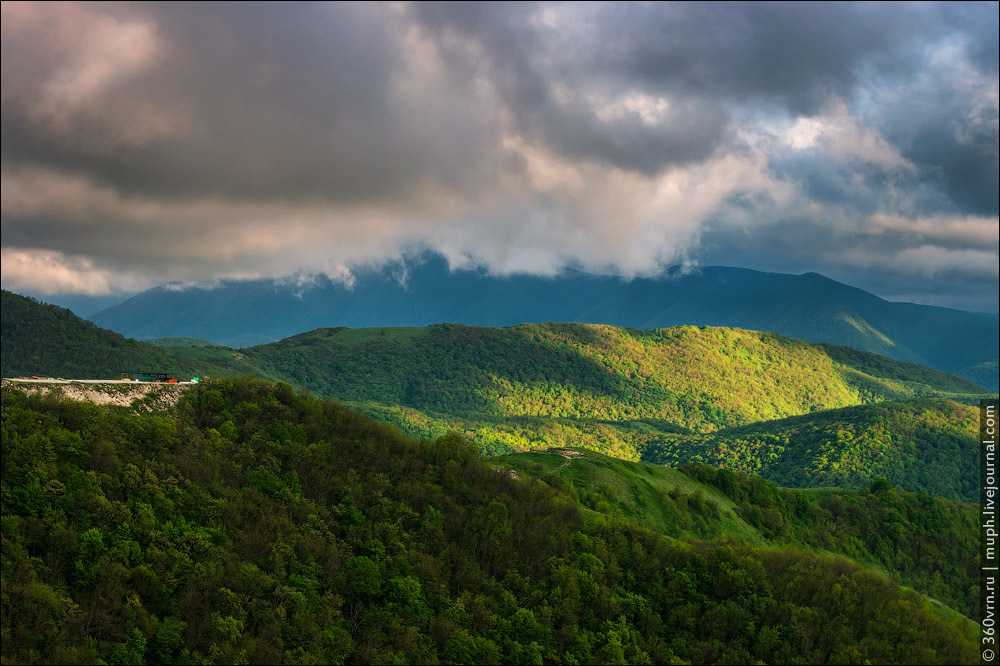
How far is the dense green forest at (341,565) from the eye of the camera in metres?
75.1

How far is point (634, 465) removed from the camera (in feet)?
543

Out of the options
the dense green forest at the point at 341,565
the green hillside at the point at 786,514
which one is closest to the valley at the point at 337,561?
the dense green forest at the point at 341,565

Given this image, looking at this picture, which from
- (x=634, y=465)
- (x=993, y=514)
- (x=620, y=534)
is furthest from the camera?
(x=993, y=514)

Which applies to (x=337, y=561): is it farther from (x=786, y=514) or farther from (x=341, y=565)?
(x=786, y=514)

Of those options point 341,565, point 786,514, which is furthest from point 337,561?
point 786,514

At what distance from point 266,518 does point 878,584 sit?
8929 cm

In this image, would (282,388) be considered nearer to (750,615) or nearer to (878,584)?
(750,615)

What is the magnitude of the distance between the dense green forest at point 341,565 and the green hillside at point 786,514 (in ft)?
81.7

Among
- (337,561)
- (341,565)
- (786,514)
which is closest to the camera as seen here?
(337,561)

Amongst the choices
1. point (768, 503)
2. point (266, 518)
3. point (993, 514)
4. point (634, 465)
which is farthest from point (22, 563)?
point (993, 514)

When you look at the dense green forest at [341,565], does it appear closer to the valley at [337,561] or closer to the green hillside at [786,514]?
the valley at [337,561]

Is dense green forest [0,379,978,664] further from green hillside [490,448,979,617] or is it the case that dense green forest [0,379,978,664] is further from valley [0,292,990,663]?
green hillside [490,448,979,617]

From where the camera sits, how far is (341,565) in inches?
3533

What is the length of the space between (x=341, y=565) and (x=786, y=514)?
12751 centimetres
